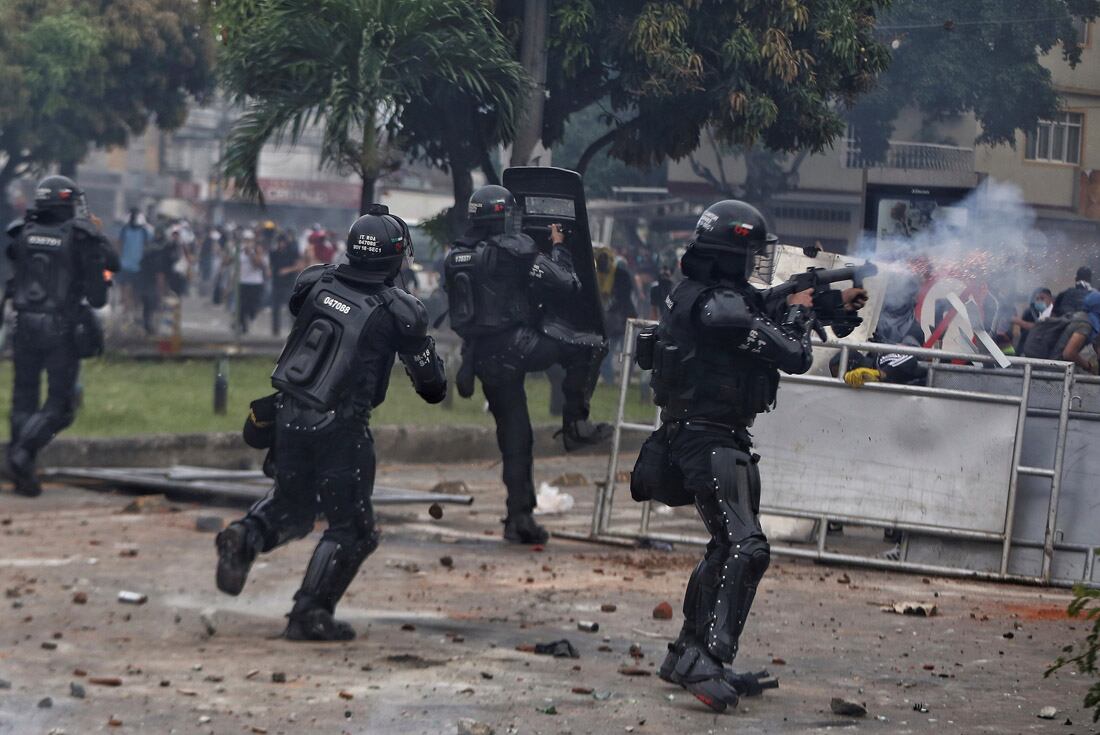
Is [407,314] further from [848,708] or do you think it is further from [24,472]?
[24,472]

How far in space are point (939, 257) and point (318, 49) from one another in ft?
15.1

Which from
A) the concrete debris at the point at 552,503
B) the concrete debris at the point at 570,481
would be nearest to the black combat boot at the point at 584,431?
the concrete debris at the point at 552,503

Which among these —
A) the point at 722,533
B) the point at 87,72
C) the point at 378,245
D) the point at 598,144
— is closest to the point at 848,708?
the point at 722,533

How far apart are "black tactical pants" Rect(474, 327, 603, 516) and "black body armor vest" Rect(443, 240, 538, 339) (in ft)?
0.33

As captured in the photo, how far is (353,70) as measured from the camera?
12.3 metres

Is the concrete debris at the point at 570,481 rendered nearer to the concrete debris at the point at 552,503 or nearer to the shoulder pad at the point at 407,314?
the concrete debris at the point at 552,503

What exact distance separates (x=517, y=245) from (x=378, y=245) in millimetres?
2557

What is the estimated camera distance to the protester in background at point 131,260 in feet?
83.8

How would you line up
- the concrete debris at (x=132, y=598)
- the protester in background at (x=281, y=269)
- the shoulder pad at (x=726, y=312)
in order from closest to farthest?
the shoulder pad at (x=726, y=312)
the concrete debris at (x=132, y=598)
the protester in background at (x=281, y=269)

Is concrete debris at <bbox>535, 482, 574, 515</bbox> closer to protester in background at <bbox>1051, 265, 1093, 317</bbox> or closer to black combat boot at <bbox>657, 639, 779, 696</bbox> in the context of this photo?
protester in background at <bbox>1051, 265, 1093, 317</bbox>

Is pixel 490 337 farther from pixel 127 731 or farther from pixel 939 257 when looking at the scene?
pixel 127 731

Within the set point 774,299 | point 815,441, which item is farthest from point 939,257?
point 774,299

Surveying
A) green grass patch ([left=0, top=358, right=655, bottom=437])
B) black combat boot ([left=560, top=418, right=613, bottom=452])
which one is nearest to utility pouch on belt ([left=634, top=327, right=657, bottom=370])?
black combat boot ([left=560, top=418, right=613, bottom=452])

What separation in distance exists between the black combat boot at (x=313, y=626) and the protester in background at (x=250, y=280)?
58.9 ft
